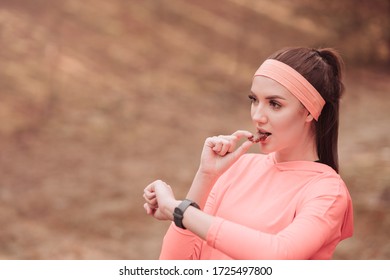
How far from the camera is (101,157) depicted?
5.79 meters

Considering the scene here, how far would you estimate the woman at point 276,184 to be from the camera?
135 cm

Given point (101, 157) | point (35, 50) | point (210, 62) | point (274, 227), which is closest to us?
point (274, 227)

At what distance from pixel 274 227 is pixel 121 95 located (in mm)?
5447

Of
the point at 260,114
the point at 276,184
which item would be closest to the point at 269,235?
the point at 276,184

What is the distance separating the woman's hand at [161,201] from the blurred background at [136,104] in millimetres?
2883

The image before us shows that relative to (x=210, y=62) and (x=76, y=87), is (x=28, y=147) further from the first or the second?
(x=210, y=62)

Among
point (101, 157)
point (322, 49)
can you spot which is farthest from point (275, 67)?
point (101, 157)

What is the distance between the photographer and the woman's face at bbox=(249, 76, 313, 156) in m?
1.51

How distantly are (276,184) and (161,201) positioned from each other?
331mm

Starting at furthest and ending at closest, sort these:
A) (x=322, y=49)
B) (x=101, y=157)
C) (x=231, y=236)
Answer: (x=101, y=157)
(x=322, y=49)
(x=231, y=236)

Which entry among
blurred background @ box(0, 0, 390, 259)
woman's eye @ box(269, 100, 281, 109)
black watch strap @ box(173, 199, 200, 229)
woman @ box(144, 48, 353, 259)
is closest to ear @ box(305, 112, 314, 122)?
woman @ box(144, 48, 353, 259)

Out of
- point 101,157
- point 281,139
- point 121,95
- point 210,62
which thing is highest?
point 210,62

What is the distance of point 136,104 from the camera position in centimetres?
662

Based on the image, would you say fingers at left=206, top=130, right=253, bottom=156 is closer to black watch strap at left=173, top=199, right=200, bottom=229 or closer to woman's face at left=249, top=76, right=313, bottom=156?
woman's face at left=249, top=76, right=313, bottom=156
